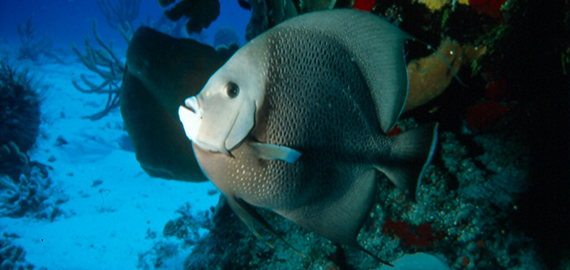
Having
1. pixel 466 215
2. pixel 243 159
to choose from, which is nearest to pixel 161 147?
pixel 243 159

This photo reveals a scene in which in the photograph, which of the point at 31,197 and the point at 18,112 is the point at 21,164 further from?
the point at 18,112

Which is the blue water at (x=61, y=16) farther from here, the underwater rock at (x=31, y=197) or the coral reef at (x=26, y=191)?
the underwater rock at (x=31, y=197)

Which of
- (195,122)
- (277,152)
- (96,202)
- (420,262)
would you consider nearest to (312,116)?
(277,152)

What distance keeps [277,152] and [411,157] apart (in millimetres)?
522

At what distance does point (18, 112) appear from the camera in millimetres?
5648

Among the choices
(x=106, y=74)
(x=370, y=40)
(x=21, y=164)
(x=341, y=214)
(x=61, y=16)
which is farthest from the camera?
(x=61, y=16)

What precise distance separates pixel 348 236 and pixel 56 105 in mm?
11076

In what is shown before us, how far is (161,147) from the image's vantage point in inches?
106

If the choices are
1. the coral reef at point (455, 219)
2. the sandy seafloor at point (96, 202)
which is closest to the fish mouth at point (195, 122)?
the coral reef at point (455, 219)

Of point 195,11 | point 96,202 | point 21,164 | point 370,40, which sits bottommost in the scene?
point 96,202

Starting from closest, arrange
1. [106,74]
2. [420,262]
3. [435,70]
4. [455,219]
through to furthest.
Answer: [435,70] < [455,219] < [420,262] < [106,74]

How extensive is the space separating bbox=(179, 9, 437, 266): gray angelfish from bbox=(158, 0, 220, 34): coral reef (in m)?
1.67

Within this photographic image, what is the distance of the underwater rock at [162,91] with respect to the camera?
223 centimetres

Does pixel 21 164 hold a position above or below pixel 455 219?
below
